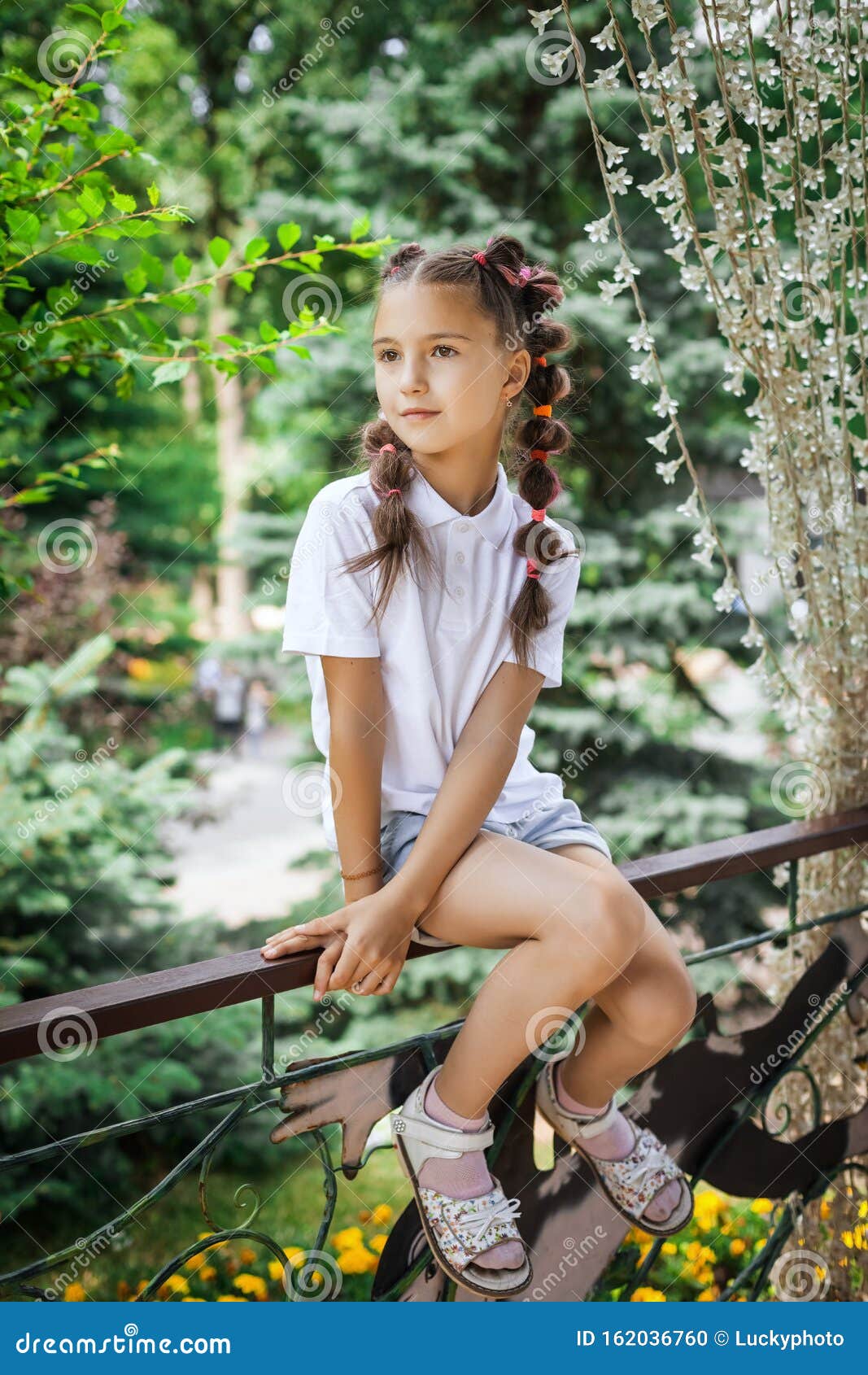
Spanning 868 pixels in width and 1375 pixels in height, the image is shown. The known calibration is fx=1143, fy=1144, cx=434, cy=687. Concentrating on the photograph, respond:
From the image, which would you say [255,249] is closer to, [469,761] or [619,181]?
[619,181]

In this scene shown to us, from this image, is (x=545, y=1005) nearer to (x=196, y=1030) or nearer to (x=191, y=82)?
(x=196, y=1030)

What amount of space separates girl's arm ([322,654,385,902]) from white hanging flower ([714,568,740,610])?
0.59m

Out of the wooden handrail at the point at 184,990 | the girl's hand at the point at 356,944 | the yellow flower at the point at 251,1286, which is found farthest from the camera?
the yellow flower at the point at 251,1286

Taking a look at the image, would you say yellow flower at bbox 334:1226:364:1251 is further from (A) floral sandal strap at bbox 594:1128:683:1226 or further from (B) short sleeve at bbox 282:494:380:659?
(B) short sleeve at bbox 282:494:380:659

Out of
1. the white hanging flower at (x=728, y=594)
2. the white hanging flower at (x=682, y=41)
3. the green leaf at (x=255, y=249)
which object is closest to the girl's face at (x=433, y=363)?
the green leaf at (x=255, y=249)

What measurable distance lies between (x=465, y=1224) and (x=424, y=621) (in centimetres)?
73

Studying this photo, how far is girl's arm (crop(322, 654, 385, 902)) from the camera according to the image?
139 cm

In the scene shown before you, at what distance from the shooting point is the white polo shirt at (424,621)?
1398 mm

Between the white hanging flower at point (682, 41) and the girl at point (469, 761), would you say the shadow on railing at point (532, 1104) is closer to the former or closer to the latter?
the girl at point (469, 761)

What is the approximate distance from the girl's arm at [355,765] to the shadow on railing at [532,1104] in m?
0.15

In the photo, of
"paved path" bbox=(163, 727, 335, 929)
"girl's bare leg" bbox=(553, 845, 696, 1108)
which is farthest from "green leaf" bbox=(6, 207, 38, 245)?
"paved path" bbox=(163, 727, 335, 929)
